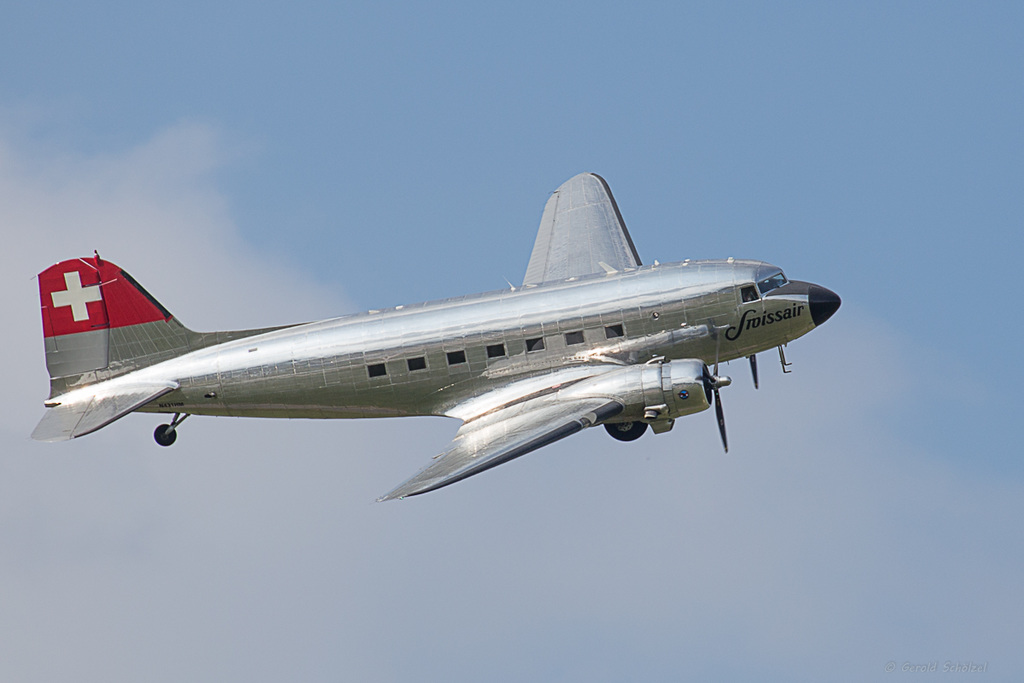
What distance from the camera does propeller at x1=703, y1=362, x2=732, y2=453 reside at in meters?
29.4

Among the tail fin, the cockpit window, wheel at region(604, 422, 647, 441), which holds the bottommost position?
wheel at region(604, 422, 647, 441)

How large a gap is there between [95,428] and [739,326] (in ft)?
49.8

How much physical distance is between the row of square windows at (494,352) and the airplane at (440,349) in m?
0.02

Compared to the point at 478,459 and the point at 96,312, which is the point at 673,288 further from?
the point at 96,312

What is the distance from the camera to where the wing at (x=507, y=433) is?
26812 mm

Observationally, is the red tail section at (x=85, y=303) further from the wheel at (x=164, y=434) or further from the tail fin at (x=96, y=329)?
the wheel at (x=164, y=434)

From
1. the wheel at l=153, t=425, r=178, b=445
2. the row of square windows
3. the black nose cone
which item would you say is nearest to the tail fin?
the wheel at l=153, t=425, r=178, b=445

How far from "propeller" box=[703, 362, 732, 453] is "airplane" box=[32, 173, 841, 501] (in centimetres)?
6

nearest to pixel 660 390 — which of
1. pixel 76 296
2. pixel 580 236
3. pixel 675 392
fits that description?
pixel 675 392

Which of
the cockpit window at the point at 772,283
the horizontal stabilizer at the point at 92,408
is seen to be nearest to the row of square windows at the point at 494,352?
the cockpit window at the point at 772,283

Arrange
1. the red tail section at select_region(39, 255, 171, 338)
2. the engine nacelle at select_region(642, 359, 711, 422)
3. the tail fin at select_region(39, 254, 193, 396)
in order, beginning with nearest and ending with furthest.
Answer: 1. the engine nacelle at select_region(642, 359, 711, 422)
2. the tail fin at select_region(39, 254, 193, 396)
3. the red tail section at select_region(39, 255, 171, 338)

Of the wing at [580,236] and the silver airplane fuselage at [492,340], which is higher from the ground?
the wing at [580,236]

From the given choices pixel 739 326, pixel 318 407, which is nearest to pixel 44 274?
pixel 318 407

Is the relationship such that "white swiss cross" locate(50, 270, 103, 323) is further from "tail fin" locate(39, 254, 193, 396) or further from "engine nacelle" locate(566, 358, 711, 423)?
"engine nacelle" locate(566, 358, 711, 423)
